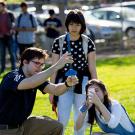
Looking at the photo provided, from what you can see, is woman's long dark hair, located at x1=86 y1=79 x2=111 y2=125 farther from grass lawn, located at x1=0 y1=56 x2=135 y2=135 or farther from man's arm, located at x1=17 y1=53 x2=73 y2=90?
grass lawn, located at x1=0 y1=56 x2=135 y2=135

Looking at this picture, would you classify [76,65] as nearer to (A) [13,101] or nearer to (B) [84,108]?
(B) [84,108]

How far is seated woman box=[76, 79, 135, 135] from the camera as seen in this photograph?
6.52 metres

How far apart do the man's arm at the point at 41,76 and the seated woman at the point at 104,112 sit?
1.53 ft

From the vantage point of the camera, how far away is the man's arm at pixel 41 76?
6.33 meters

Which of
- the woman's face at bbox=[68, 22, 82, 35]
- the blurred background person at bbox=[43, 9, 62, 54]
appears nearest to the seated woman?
the woman's face at bbox=[68, 22, 82, 35]

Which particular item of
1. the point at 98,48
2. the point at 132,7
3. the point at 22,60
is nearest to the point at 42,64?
the point at 22,60

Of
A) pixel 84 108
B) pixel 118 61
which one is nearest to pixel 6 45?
pixel 118 61

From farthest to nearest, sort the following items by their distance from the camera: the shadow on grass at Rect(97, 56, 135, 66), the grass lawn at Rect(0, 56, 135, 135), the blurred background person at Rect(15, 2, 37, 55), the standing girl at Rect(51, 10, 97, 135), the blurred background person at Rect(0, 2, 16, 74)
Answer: the shadow on grass at Rect(97, 56, 135, 66) → the blurred background person at Rect(15, 2, 37, 55) → the blurred background person at Rect(0, 2, 16, 74) → the grass lawn at Rect(0, 56, 135, 135) → the standing girl at Rect(51, 10, 97, 135)

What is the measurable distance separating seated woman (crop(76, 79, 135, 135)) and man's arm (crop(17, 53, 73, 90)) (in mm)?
467

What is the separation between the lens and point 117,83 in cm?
1409

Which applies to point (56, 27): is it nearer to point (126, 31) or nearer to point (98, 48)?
point (98, 48)

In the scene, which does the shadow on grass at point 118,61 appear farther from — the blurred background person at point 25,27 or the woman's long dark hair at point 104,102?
the woman's long dark hair at point 104,102

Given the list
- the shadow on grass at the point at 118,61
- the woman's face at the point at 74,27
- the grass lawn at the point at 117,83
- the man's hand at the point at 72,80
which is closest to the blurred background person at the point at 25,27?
the grass lawn at the point at 117,83

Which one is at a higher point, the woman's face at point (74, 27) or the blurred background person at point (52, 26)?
the woman's face at point (74, 27)
